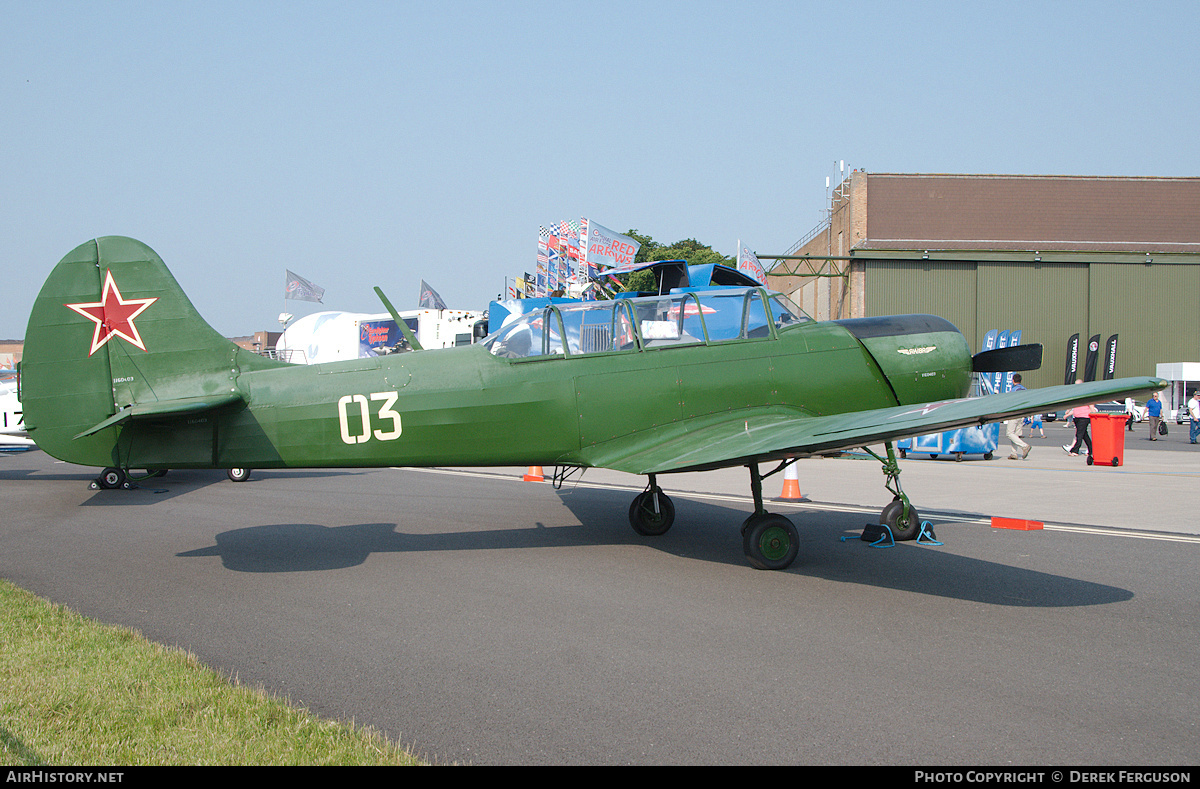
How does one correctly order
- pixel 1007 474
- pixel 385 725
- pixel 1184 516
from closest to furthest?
pixel 385 725
pixel 1184 516
pixel 1007 474

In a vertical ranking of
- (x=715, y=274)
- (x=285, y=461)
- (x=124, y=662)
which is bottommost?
(x=124, y=662)

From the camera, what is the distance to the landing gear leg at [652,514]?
8406mm

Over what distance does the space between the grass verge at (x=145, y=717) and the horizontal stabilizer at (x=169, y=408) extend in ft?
7.52

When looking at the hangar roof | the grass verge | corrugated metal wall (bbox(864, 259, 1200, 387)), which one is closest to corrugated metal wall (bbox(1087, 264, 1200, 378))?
corrugated metal wall (bbox(864, 259, 1200, 387))

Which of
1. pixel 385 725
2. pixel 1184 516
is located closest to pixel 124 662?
pixel 385 725

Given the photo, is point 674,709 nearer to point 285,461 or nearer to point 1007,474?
point 285,461

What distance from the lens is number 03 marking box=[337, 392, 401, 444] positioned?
7027mm

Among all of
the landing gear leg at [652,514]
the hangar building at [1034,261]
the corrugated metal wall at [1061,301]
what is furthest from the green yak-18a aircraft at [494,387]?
the corrugated metal wall at [1061,301]

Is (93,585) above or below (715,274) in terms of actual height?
below

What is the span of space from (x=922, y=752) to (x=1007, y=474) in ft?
40.0

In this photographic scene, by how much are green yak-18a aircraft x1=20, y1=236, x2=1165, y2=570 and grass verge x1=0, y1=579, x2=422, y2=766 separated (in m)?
2.63

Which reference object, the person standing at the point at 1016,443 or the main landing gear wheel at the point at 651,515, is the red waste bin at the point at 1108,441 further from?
the main landing gear wheel at the point at 651,515

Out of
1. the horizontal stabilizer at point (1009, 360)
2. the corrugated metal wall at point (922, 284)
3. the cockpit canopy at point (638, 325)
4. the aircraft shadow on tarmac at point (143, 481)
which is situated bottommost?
the aircraft shadow on tarmac at point (143, 481)

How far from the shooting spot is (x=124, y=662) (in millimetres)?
4297
